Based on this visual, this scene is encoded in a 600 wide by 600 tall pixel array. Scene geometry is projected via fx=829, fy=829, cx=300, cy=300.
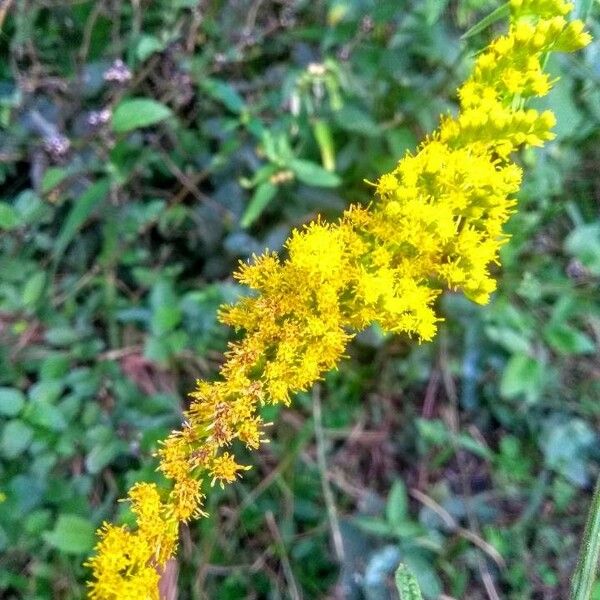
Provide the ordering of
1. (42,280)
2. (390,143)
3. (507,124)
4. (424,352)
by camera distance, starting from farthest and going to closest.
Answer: (424,352) → (390,143) → (42,280) → (507,124)

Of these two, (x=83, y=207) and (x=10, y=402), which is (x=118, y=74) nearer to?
(x=83, y=207)

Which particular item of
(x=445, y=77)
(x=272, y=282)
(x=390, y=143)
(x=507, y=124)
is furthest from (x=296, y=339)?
(x=445, y=77)

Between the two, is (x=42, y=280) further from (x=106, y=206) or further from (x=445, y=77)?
(x=445, y=77)

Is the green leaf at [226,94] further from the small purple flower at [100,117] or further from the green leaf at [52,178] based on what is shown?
the green leaf at [52,178]

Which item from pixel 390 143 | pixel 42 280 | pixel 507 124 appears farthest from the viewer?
pixel 390 143

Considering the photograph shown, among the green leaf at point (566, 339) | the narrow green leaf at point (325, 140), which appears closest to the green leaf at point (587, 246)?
the green leaf at point (566, 339)

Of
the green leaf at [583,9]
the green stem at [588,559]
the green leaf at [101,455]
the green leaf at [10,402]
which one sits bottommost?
the green stem at [588,559]
